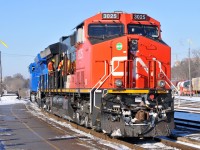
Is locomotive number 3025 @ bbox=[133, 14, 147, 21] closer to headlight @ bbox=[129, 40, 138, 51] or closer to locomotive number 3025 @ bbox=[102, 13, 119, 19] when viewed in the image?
locomotive number 3025 @ bbox=[102, 13, 119, 19]

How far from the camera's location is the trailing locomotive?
11.6 metres

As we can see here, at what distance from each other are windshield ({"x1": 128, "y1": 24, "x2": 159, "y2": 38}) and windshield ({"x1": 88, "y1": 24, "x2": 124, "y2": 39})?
1.20 ft

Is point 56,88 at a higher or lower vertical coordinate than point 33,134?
higher

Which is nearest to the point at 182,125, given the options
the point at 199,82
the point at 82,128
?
the point at 82,128

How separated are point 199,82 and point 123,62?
53346 millimetres

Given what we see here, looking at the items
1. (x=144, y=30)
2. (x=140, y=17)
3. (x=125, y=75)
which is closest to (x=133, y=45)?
(x=125, y=75)

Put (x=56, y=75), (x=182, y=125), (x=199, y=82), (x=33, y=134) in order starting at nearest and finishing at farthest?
(x=33, y=134)
(x=182, y=125)
(x=56, y=75)
(x=199, y=82)

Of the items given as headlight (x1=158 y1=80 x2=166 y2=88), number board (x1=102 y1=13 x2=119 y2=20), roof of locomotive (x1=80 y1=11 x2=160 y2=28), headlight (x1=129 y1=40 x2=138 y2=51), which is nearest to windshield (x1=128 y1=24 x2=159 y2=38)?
roof of locomotive (x1=80 y1=11 x2=160 y2=28)

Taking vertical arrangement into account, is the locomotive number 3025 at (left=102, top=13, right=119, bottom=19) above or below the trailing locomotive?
above

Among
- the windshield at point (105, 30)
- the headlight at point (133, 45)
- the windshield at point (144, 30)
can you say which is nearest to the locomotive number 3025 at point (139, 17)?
the windshield at point (144, 30)

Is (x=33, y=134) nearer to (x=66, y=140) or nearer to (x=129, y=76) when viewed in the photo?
(x=66, y=140)

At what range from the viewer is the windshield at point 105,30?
12805mm

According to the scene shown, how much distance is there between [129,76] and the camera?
12.0 m

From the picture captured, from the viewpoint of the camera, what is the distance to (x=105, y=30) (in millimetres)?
12898
